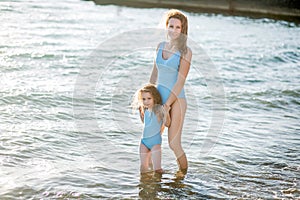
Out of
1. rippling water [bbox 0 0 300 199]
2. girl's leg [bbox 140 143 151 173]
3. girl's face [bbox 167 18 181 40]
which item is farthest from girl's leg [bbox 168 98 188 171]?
girl's face [bbox 167 18 181 40]

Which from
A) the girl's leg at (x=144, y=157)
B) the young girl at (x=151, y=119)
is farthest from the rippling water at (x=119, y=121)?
the young girl at (x=151, y=119)

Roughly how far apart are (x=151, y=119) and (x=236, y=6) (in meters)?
24.1

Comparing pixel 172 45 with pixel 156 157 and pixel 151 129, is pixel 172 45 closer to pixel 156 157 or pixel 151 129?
pixel 151 129

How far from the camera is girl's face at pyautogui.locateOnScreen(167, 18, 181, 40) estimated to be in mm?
6260

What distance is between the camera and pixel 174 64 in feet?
20.5

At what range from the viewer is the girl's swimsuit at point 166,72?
20.5 feet

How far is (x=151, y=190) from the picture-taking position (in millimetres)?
6637

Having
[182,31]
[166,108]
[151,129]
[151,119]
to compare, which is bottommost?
[151,129]

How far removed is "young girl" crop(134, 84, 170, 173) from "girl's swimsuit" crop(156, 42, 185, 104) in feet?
0.26

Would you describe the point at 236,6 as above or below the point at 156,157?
above

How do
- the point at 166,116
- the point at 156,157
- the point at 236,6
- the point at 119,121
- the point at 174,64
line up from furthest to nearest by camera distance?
the point at 236,6, the point at 119,121, the point at 156,157, the point at 166,116, the point at 174,64

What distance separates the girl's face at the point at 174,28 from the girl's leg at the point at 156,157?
1.24 m

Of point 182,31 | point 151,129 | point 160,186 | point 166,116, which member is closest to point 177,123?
point 166,116

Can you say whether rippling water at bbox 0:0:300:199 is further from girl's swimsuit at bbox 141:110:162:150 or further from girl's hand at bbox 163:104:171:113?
girl's hand at bbox 163:104:171:113
